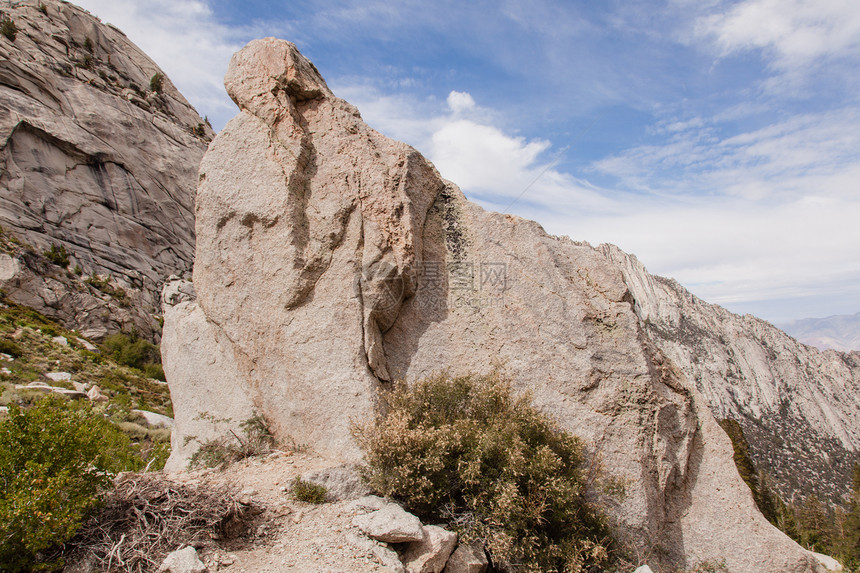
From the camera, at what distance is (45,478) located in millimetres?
5125

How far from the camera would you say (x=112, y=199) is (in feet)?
178

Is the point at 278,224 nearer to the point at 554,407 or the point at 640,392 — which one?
the point at 554,407

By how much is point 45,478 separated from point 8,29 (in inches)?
2846

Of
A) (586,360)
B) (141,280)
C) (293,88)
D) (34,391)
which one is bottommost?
(34,391)

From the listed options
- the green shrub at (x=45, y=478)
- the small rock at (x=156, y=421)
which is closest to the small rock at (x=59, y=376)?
→ the small rock at (x=156, y=421)

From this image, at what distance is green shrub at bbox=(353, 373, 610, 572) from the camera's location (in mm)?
6184

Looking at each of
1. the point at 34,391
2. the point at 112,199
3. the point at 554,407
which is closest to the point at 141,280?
the point at 112,199

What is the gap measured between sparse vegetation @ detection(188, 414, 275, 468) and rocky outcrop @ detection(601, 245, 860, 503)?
2570 inches

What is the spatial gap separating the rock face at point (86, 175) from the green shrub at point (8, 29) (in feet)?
2.14

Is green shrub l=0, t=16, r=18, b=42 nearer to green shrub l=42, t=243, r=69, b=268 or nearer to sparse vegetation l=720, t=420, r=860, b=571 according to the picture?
green shrub l=42, t=243, r=69, b=268

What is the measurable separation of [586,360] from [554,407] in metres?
0.97

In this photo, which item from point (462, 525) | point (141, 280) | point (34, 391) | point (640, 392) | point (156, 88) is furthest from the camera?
point (156, 88)

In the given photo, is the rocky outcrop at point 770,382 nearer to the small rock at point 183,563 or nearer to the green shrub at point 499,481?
the green shrub at point 499,481

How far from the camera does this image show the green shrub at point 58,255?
43747 mm
